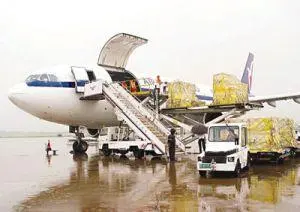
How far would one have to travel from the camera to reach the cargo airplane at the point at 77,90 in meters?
17.8

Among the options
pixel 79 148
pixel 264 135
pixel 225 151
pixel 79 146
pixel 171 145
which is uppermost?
pixel 264 135

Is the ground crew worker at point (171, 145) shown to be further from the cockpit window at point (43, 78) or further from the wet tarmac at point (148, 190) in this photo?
the cockpit window at point (43, 78)

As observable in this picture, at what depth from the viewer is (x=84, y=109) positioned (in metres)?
19.0

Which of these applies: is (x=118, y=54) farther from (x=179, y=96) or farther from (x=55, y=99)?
(x=55, y=99)

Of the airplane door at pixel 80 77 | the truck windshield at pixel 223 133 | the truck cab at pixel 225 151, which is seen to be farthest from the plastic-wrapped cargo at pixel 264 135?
the airplane door at pixel 80 77

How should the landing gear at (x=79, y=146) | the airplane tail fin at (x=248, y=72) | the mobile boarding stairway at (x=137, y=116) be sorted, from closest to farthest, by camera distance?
the mobile boarding stairway at (x=137, y=116) → the landing gear at (x=79, y=146) → the airplane tail fin at (x=248, y=72)

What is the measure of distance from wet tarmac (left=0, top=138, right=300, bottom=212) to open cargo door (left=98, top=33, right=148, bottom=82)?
9121mm

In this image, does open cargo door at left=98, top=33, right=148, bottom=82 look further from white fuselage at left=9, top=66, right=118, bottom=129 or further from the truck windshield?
the truck windshield

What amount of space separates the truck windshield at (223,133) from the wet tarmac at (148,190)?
1.16 metres

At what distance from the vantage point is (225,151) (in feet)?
36.4

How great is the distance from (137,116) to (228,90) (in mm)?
4116

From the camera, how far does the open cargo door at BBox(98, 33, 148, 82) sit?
21000 millimetres

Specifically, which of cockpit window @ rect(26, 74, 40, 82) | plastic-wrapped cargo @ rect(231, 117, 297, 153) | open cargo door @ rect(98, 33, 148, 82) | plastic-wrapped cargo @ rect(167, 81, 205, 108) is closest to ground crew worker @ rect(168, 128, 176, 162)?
plastic-wrapped cargo @ rect(231, 117, 297, 153)

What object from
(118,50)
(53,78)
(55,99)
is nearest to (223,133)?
(55,99)
